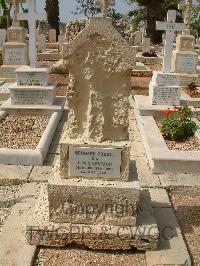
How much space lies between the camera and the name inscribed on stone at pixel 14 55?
38.8 ft

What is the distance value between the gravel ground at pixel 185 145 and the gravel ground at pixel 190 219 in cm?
147

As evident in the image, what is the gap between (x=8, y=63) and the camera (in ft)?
39.8

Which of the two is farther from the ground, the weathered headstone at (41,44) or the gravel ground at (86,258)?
the weathered headstone at (41,44)

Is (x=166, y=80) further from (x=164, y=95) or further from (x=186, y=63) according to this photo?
(x=186, y=63)

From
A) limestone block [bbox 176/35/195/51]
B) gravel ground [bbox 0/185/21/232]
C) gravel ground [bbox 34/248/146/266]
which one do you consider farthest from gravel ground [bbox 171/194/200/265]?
limestone block [bbox 176/35/195/51]

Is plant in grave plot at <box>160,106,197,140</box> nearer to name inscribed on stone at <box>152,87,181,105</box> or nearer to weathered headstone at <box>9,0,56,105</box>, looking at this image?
name inscribed on stone at <box>152,87,181,105</box>

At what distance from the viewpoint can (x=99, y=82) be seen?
368cm

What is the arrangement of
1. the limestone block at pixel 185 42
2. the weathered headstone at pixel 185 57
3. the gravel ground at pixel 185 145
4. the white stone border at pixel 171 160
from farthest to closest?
1. the weathered headstone at pixel 185 57
2. the limestone block at pixel 185 42
3. the gravel ground at pixel 185 145
4. the white stone border at pixel 171 160

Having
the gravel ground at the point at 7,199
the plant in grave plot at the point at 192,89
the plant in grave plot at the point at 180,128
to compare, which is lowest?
the gravel ground at the point at 7,199

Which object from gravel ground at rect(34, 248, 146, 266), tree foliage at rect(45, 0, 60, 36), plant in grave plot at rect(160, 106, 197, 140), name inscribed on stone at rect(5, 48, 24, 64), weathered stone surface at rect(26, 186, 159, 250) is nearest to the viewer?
gravel ground at rect(34, 248, 146, 266)

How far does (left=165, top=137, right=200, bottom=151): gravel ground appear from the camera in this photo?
638 centimetres

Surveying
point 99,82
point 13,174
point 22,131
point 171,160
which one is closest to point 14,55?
point 22,131

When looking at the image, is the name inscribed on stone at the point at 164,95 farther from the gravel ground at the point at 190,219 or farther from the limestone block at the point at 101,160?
the limestone block at the point at 101,160

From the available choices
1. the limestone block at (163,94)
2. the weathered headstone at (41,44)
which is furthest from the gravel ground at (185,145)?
the weathered headstone at (41,44)
